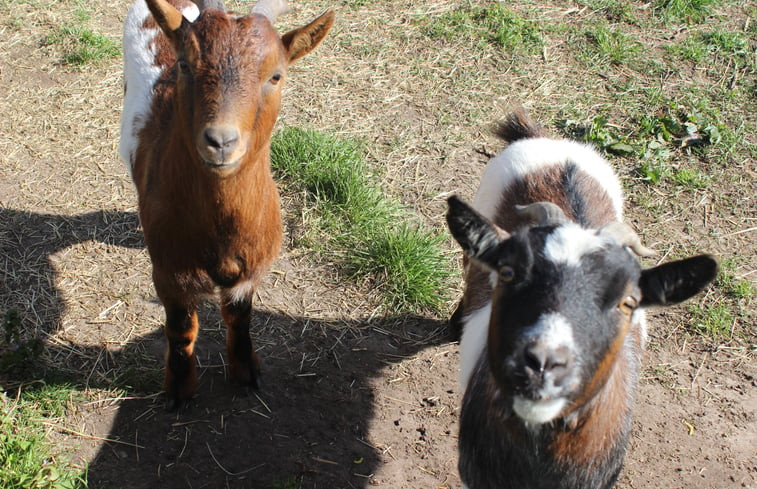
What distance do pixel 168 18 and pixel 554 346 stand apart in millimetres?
2223

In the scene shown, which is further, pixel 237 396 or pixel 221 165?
pixel 237 396

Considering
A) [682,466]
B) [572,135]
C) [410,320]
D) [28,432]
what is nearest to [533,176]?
[410,320]

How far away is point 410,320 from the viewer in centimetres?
474

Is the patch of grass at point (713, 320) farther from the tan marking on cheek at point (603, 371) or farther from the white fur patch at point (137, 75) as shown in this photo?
the white fur patch at point (137, 75)

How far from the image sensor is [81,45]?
645 cm

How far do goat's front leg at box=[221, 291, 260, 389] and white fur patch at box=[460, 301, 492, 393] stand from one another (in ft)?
4.06

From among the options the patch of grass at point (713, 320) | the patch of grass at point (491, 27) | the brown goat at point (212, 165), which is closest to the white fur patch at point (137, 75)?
the brown goat at point (212, 165)

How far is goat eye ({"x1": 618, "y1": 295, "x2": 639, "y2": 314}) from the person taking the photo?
259 centimetres

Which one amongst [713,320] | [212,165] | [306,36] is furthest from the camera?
[713,320]

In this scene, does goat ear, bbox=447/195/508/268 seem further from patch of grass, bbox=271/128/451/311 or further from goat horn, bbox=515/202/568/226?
patch of grass, bbox=271/128/451/311

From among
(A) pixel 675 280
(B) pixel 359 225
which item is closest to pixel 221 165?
(A) pixel 675 280

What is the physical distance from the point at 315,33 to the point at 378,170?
2387 millimetres

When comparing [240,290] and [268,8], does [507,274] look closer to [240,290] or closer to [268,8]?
[240,290]

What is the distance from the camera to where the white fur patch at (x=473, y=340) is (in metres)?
3.30
